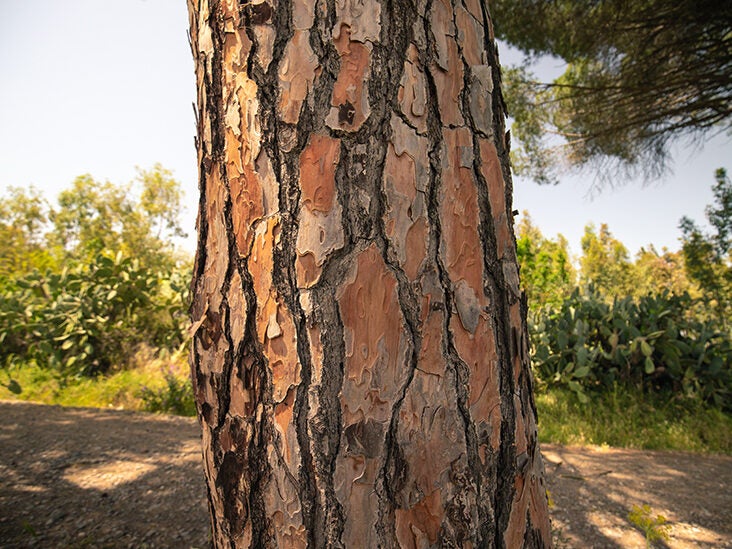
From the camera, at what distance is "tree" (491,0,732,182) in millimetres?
4945

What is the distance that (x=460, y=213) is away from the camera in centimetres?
83

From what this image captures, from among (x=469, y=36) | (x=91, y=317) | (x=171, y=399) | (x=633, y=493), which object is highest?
(x=469, y=36)

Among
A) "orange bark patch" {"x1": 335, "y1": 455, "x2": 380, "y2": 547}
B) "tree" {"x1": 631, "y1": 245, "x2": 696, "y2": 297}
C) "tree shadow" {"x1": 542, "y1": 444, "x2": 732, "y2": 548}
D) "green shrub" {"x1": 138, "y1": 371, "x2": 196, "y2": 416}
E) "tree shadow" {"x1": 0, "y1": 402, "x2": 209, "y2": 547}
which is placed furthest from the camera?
"tree" {"x1": 631, "y1": 245, "x2": 696, "y2": 297}

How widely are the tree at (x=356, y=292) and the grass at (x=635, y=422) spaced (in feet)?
9.33

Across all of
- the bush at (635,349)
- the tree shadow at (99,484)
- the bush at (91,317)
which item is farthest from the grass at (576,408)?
the tree shadow at (99,484)

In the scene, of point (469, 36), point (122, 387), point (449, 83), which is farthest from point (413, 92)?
point (122, 387)

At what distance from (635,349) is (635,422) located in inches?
26.9

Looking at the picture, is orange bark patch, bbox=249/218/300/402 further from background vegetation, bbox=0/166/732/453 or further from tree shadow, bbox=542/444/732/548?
background vegetation, bbox=0/166/732/453

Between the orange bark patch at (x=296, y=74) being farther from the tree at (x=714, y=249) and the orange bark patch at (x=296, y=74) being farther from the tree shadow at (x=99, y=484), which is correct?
the tree at (x=714, y=249)

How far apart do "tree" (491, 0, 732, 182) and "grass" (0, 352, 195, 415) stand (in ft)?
18.9

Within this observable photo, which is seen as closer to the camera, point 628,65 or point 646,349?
point 646,349

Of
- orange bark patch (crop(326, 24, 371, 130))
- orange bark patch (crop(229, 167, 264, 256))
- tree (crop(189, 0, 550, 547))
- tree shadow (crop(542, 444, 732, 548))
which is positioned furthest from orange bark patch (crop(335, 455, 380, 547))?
tree shadow (crop(542, 444, 732, 548))

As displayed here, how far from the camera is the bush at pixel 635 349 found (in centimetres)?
368

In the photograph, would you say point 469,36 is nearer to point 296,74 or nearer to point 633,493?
point 296,74
